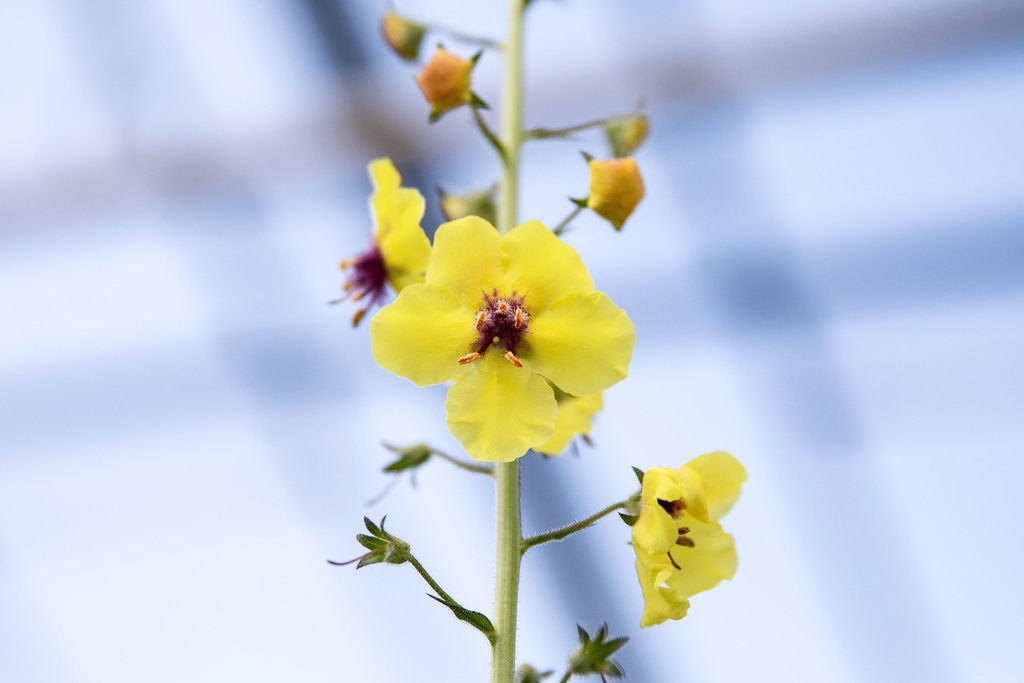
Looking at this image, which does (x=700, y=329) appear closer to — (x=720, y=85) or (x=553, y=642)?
(x=720, y=85)

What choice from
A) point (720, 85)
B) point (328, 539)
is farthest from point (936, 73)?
point (328, 539)

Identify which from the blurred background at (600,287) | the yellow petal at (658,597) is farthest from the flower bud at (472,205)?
the blurred background at (600,287)

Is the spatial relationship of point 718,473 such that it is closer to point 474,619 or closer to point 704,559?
point 704,559

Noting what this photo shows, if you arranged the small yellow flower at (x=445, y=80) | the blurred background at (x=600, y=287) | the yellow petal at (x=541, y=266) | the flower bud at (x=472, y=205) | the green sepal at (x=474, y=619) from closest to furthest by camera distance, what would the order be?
the green sepal at (x=474, y=619), the yellow petal at (x=541, y=266), the small yellow flower at (x=445, y=80), the flower bud at (x=472, y=205), the blurred background at (x=600, y=287)

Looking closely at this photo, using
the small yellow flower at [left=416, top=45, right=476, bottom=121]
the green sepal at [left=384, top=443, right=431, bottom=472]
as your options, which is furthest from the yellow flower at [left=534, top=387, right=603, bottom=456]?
the small yellow flower at [left=416, top=45, right=476, bottom=121]

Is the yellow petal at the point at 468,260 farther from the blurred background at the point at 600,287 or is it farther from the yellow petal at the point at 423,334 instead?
the blurred background at the point at 600,287

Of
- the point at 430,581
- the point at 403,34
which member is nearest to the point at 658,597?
the point at 430,581
